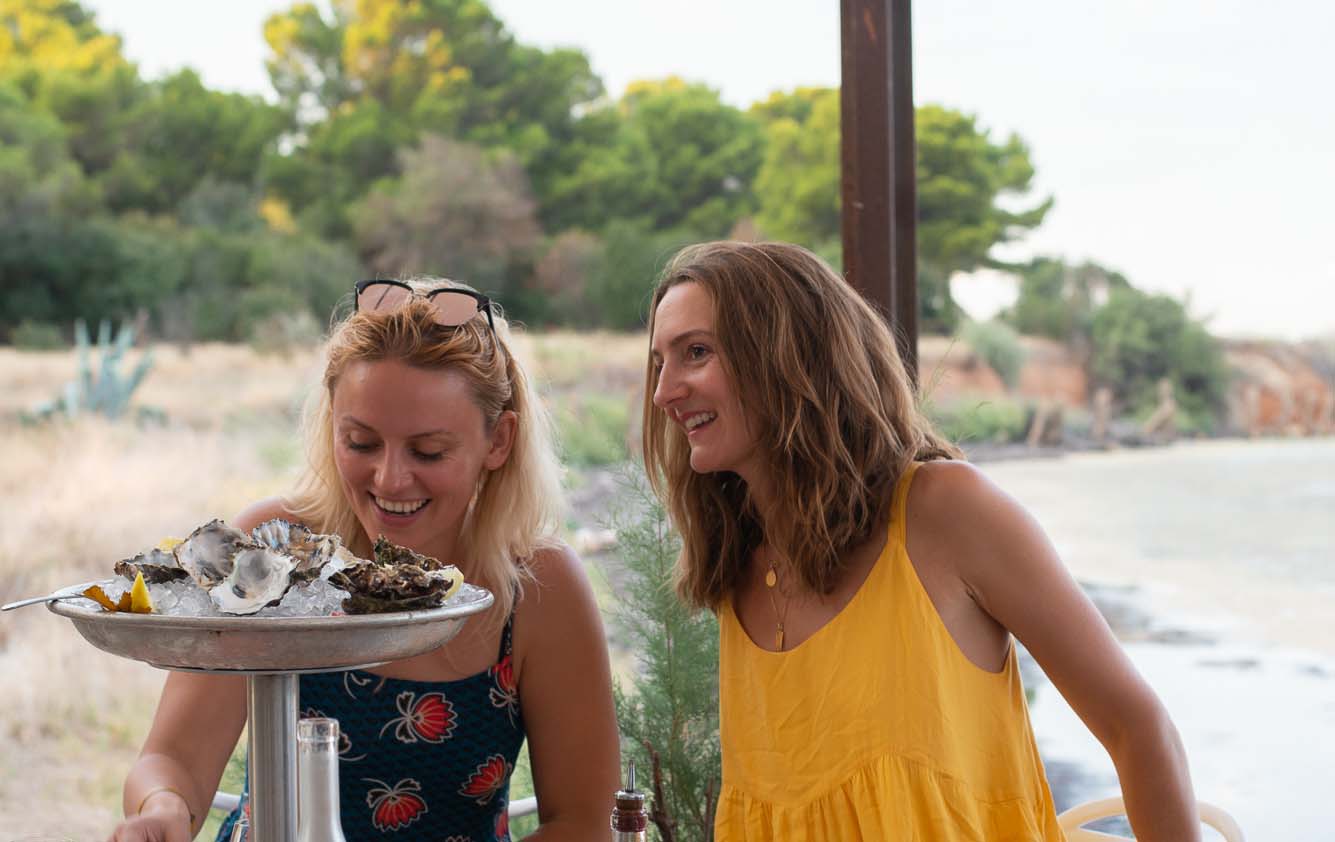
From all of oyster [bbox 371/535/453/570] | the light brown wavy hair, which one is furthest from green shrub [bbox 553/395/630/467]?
oyster [bbox 371/535/453/570]

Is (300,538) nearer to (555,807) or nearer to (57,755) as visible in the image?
(555,807)

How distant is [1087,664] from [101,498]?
3.21 m

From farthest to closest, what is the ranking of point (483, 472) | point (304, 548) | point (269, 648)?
point (483, 472) < point (304, 548) < point (269, 648)

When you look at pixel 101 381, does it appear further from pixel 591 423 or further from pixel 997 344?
pixel 997 344

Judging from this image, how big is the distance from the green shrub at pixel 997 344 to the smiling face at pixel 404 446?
67.3 inches

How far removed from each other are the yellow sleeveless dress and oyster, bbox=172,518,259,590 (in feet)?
2.61

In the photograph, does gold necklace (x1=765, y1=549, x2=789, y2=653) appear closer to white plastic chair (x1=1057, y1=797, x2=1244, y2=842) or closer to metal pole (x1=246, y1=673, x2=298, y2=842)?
white plastic chair (x1=1057, y1=797, x2=1244, y2=842)

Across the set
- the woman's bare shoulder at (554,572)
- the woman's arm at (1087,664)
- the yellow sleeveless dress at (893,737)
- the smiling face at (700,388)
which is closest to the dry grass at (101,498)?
the woman's bare shoulder at (554,572)

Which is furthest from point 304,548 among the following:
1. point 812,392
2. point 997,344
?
point 997,344

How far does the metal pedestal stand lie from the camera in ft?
2.71

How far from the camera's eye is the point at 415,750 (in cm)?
161

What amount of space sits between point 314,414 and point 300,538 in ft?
2.83

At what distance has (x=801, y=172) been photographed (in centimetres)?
370

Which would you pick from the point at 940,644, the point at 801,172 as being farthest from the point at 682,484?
the point at 801,172
